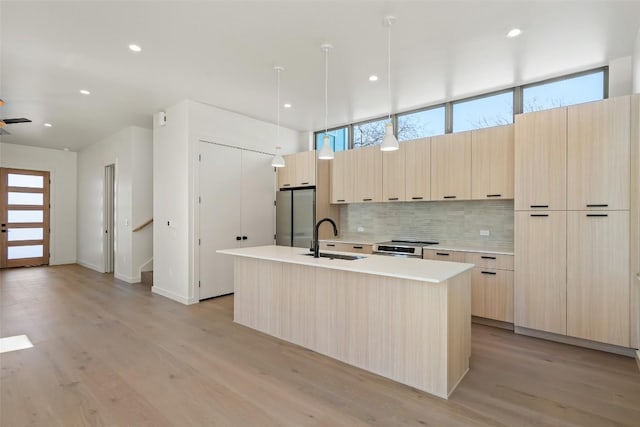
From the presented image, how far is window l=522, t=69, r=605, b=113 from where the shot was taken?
3605 mm

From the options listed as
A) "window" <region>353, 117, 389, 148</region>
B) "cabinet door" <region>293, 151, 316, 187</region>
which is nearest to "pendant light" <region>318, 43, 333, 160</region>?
"cabinet door" <region>293, 151, 316, 187</region>

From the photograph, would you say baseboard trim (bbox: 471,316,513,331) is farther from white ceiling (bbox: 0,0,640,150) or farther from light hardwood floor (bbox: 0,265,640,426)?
white ceiling (bbox: 0,0,640,150)

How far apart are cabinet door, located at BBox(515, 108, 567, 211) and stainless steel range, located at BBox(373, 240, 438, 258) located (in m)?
1.26

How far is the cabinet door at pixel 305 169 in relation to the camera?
539 cm

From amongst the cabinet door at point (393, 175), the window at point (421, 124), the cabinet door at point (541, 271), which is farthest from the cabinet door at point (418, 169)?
the cabinet door at point (541, 271)

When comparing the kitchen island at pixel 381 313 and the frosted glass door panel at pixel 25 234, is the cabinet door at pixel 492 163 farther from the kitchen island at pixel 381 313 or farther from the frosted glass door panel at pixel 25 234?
the frosted glass door panel at pixel 25 234

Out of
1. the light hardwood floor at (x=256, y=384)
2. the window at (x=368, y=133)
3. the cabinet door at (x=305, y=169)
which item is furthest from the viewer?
the window at (x=368, y=133)

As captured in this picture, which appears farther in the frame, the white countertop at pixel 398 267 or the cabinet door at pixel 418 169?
the cabinet door at pixel 418 169

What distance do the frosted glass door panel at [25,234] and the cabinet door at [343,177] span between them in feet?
25.3

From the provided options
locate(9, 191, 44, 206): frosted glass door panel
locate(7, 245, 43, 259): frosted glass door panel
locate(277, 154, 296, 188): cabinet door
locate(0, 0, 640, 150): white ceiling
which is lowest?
locate(7, 245, 43, 259): frosted glass door panel

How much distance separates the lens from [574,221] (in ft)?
10.3

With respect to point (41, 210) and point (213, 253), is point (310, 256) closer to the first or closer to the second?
point (213, 253)

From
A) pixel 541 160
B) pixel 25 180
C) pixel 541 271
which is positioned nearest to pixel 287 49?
pixel 541 160

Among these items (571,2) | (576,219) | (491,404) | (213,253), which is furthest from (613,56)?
(213,253)
